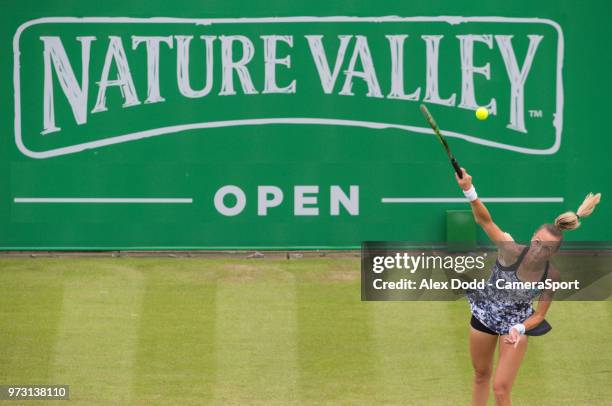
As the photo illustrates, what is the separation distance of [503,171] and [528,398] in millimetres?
3100

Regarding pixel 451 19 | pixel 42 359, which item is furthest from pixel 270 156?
pixel 42 359

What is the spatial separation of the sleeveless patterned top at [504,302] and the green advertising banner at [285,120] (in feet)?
12.1

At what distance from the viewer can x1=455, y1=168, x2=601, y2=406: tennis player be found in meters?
7.86

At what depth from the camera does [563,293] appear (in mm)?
11469

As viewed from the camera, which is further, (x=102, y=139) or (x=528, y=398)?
(x=102, y=139)

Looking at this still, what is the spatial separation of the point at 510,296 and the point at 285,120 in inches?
177

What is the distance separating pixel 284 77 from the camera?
1173 centimetres

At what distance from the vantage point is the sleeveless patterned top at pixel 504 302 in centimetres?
795

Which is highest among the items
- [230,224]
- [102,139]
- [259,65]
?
[259,65]

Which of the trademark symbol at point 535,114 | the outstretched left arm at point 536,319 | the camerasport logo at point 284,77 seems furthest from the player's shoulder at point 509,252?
the trademark symbol at point 535,114

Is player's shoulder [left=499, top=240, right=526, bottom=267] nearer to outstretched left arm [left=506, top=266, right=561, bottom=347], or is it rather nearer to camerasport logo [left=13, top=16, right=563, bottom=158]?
outstretched left arm [left=506, top=266, right=561, bottom=347]

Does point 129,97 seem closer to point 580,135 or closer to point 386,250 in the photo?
point 386,250

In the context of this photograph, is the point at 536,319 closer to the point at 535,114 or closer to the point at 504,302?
the point at 504,302

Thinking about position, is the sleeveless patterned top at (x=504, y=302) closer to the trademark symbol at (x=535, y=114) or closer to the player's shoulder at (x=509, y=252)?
the player's shoulder at (x=509, y=252)
